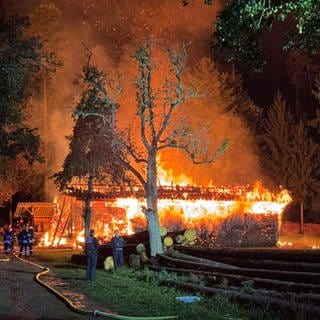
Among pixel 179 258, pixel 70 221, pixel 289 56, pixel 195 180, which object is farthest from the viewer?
pixel 289 56

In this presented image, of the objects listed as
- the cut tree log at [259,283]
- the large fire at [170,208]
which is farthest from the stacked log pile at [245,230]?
the cut tree log at [259,283]

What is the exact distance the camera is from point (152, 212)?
78.4 feet

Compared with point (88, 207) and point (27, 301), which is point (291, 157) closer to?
point (88, 207)

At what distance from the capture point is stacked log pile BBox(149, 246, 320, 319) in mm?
11984

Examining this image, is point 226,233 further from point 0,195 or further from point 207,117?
point 0,195

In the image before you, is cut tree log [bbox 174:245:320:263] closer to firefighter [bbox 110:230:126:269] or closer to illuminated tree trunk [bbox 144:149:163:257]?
illuminated tree trunk [bbox 144:149:163:257]

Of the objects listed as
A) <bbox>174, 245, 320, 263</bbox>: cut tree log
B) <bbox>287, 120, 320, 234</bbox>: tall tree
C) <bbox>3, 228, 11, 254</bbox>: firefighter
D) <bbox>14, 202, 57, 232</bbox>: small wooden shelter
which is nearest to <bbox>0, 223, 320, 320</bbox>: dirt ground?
<bbox>174, 245, 320, 263</bbox>: cut tree log

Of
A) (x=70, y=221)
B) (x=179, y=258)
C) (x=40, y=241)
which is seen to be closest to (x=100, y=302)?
(x=179, y=258)

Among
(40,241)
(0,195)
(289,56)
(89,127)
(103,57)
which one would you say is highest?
(289,56)

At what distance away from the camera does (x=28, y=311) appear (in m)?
12.4

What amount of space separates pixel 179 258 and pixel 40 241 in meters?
21.4

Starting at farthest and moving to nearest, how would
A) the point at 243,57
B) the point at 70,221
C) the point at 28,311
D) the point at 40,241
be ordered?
the point at 40,241 → the point at 70,221 → the point at 28,311 → the point at 243,57

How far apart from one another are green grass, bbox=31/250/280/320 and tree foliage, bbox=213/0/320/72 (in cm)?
523

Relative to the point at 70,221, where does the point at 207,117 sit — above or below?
above
